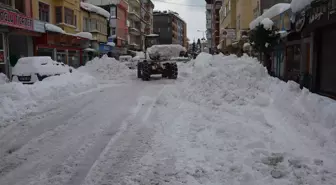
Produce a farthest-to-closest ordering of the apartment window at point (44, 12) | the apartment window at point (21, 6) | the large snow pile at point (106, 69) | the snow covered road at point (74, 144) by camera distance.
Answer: the apartment window at point (44, 12) → the large snow pile at point (106, 69) → the apartment window at point (21, 6) → the snow covered road at point (74, 144)

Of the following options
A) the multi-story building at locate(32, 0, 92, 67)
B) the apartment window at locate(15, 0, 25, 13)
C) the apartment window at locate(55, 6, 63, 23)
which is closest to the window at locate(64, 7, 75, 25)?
the multi-story building at locate(32, 0, 92, 67)

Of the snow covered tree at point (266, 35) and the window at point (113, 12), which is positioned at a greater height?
the window at point (113, 12)

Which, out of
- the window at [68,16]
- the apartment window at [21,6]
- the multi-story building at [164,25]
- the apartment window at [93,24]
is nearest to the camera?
the apartment window at [21,6]

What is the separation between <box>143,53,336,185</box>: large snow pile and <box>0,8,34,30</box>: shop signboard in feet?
39.5

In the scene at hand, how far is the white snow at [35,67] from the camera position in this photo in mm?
14547

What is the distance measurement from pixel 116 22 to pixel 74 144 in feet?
146

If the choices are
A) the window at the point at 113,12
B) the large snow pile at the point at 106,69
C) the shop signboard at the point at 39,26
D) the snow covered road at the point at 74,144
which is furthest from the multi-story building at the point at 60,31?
the snow covered road at the point at 74,144

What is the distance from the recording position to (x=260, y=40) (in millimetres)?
18062

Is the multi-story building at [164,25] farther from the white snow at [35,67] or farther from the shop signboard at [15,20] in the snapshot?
the white snow at [35,67]

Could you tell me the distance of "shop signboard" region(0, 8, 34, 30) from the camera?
18203 millimetres

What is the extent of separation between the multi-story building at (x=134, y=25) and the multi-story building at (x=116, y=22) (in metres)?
5.58

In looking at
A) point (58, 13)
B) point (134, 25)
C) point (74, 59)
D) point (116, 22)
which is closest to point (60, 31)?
point (58, 13)

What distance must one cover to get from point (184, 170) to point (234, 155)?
1008mm

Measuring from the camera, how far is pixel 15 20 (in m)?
19.6
